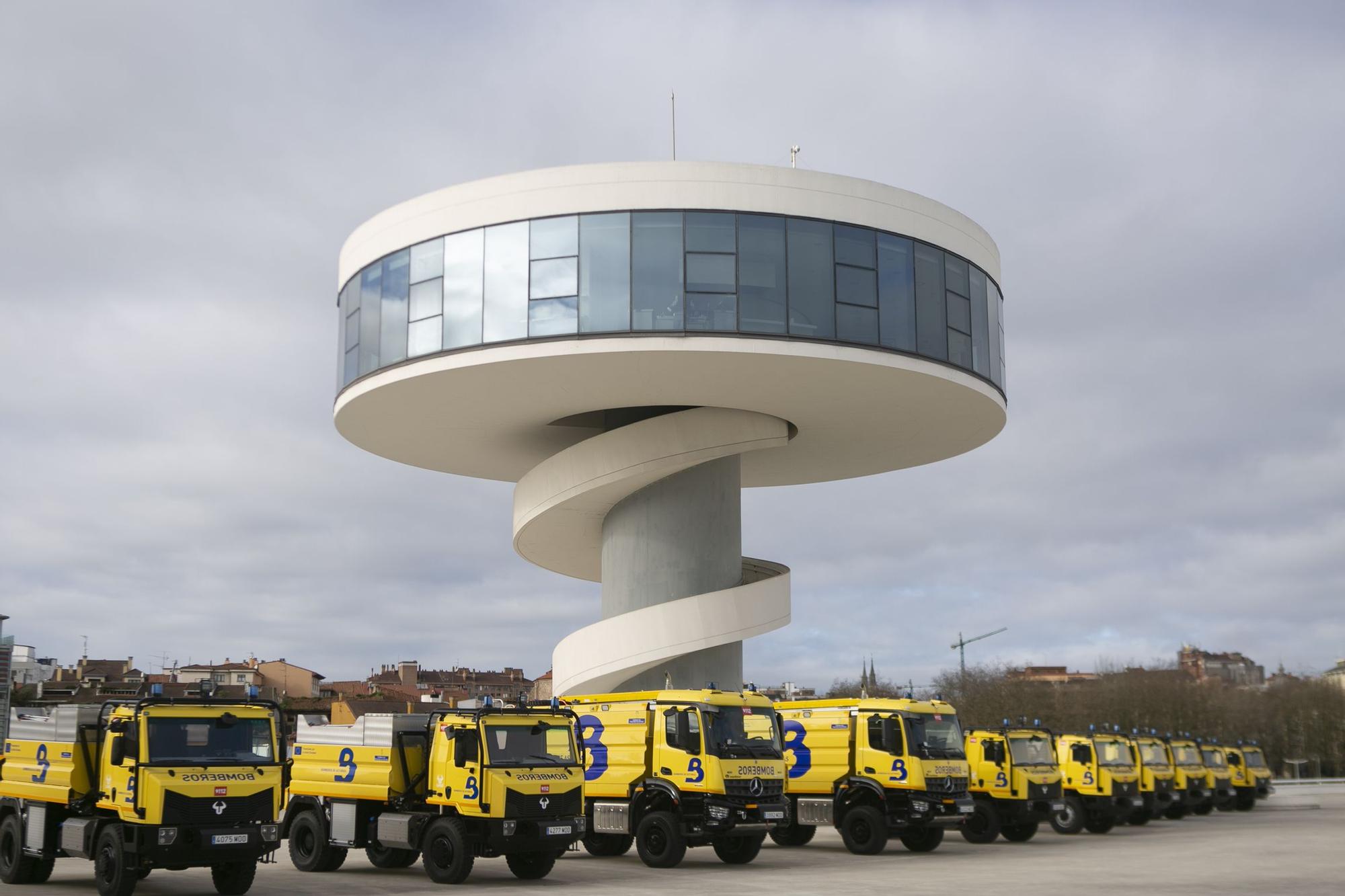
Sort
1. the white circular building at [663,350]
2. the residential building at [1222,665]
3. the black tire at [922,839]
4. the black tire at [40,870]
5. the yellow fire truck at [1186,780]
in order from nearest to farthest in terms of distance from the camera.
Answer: the black tire at [40,870] < the black tire at [922,839] < the white circular building at [663,350] < the yellow fire truck at [1186,780] < the residential building at [1222,665]

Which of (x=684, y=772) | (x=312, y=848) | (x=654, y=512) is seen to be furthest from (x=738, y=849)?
(x=654, y=512)

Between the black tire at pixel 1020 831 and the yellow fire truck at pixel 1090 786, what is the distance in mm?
2072

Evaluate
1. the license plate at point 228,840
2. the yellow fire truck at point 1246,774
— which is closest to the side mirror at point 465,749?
the license plate at point 228,840

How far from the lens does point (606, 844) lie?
72.2ft

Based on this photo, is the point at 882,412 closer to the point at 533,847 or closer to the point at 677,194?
the point at 677,194

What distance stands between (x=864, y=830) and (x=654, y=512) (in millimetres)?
9734

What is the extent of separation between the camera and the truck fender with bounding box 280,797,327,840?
19594 mm

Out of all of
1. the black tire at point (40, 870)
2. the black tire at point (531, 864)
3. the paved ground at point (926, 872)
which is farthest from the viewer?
the black tire at point (531, 864)

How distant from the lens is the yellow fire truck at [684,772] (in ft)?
65.6

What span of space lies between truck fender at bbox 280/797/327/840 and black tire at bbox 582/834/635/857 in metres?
4.40

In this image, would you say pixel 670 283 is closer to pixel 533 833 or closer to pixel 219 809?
pixel 533 833

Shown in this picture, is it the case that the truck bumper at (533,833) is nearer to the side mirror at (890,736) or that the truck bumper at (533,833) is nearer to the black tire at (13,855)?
the black tire at (13,855)

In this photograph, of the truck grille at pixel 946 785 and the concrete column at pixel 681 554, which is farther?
the concrete column at pixel 681 554

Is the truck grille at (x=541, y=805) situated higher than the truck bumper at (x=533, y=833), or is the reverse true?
the truck grille at (x=541, y=805)
